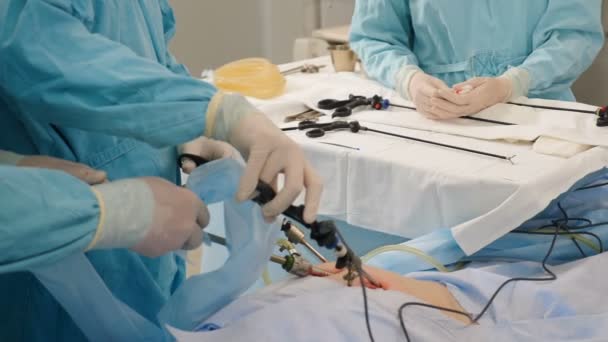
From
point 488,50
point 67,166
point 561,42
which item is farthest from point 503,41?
point 67,166

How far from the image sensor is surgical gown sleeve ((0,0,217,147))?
2.92ft

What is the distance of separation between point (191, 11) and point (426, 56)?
6.41 feet

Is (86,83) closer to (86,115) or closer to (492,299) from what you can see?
(86,115)

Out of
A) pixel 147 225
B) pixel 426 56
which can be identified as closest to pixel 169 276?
pixel 147 225

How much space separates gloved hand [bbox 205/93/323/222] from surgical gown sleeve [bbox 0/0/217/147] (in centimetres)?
3

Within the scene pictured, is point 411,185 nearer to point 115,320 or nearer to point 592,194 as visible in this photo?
point 592,194

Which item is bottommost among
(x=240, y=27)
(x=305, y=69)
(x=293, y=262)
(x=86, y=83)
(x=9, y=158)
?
(x=240, y=27)

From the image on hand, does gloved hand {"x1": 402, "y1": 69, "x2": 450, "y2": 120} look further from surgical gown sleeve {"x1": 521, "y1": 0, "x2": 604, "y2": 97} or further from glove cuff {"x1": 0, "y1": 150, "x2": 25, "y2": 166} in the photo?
glove cuff {"x1": 0, "y1": 150, "x2": 25, "y2": 166}

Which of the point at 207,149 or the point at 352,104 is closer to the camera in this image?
the point at 207,149

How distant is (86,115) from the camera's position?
90cm

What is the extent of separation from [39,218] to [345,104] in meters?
1.17

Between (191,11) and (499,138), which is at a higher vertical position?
(499,138)

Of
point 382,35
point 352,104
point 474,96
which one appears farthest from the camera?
point 382,35

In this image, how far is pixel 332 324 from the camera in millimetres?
994
